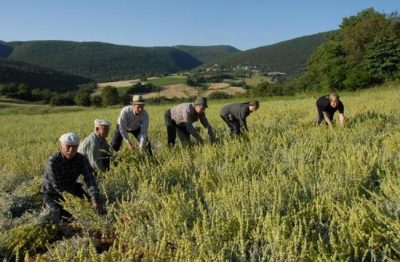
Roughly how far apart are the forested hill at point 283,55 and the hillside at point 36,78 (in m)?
63.9

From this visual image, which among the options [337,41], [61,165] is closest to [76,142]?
[61,165]

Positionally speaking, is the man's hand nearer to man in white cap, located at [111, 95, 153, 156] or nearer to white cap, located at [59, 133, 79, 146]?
white cap, located at [59, 133, 79, 146]

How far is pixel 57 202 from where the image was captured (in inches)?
169

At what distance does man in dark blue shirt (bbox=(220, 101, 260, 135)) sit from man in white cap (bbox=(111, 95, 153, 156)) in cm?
187

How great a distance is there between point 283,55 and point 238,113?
142101 mm

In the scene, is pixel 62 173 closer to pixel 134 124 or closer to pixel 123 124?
pixel 123 124

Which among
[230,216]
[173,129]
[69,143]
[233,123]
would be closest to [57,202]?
[69,143]

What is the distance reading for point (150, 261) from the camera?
2.99m

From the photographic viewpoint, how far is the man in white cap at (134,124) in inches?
261

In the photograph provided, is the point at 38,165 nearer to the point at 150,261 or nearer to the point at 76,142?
the point at 76,142

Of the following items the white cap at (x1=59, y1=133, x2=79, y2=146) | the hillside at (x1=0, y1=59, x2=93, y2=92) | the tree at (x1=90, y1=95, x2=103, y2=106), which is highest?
the white cap at (x1=59, y1=133, x2=79, y2=146)

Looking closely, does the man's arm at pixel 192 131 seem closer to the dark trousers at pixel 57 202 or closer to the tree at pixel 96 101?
the dark trousers at pixel 57 202

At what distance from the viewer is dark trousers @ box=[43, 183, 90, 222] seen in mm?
4273

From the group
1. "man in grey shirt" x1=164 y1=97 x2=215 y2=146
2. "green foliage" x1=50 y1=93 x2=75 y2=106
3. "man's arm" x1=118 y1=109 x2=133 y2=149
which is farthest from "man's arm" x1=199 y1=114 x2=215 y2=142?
"green foliage" x1=50 y1=93 x2=75 y2=106
